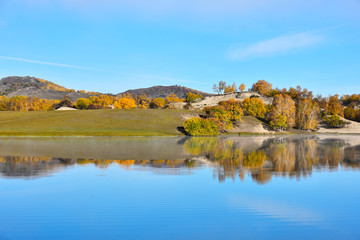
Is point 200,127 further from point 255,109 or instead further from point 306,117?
point 255,109

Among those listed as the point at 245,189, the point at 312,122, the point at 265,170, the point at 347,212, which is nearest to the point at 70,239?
the point at 245,189

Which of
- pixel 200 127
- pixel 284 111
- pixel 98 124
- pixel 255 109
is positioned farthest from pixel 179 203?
pixel 255 109

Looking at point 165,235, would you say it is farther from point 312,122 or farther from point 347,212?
point 312,122

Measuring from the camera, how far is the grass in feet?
246

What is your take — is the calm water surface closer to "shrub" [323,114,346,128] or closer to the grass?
the grass

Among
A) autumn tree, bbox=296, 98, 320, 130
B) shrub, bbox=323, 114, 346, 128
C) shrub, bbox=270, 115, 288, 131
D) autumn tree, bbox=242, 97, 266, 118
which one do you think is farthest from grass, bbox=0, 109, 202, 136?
shrub, bbox=323, 114, 346, 128

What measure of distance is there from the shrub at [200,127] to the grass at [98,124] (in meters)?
3.67

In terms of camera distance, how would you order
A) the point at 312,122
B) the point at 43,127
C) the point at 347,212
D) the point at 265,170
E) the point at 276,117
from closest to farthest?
the point at 347,212, the point at 265,170, the point at 43,127, the point at 276,117, the point at 312,122

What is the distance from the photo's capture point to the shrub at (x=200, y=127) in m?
82.9

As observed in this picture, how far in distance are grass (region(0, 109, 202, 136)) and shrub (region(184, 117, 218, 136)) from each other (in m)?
3.67

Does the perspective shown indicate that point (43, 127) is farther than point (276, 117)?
No

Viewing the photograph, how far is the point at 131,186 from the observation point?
1666cm

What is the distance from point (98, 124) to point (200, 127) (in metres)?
30.4

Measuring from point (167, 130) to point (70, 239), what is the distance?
254ft
